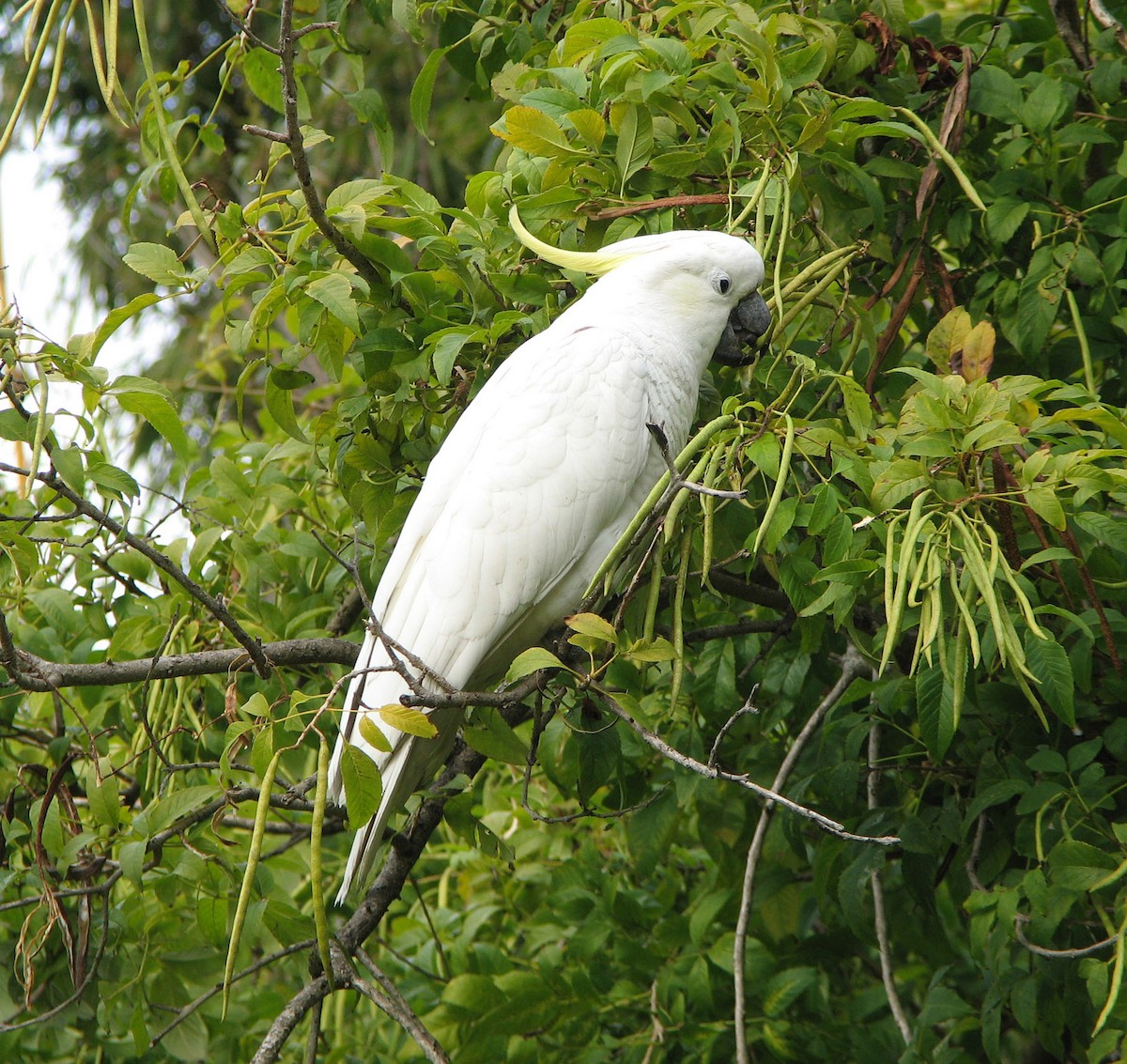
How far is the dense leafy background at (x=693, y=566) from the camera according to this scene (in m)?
1.62

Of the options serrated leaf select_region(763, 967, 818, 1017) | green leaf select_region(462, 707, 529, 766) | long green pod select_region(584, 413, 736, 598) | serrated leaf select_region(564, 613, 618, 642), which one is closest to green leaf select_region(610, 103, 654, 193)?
long green pod select_region(584, 413, 736, 598)

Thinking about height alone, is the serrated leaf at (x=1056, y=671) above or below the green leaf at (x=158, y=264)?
below

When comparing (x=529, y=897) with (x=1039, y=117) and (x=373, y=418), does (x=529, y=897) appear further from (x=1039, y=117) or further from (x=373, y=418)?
(x=1039, y=117)

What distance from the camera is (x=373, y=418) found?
2.05 metres

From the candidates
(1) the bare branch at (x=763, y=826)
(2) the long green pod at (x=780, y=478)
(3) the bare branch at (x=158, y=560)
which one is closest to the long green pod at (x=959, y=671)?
(2) the long green pod at (x=780, y=478)

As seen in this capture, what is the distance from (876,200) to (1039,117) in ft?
1.22

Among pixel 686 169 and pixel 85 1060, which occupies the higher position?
pixel 686 169

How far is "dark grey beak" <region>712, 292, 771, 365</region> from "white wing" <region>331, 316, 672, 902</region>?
0.21 m

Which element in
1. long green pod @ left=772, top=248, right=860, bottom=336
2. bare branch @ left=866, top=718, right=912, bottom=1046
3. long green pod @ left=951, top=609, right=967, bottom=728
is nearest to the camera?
long green pod @ left=951, top=609, right=967, bottom=728

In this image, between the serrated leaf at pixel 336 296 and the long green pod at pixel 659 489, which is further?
the serrated leaf at pixel 336 296

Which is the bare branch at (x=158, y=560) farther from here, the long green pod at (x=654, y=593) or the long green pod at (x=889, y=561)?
the long green pod at (x=889, y=561)

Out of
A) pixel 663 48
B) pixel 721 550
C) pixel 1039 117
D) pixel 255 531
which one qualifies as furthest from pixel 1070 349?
pixel 255 531

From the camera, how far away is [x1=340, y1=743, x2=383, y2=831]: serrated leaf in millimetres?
1339

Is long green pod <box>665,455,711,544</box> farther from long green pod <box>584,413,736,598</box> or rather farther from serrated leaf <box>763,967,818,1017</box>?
serrated leaf <box>763,967,818,1017</box>
